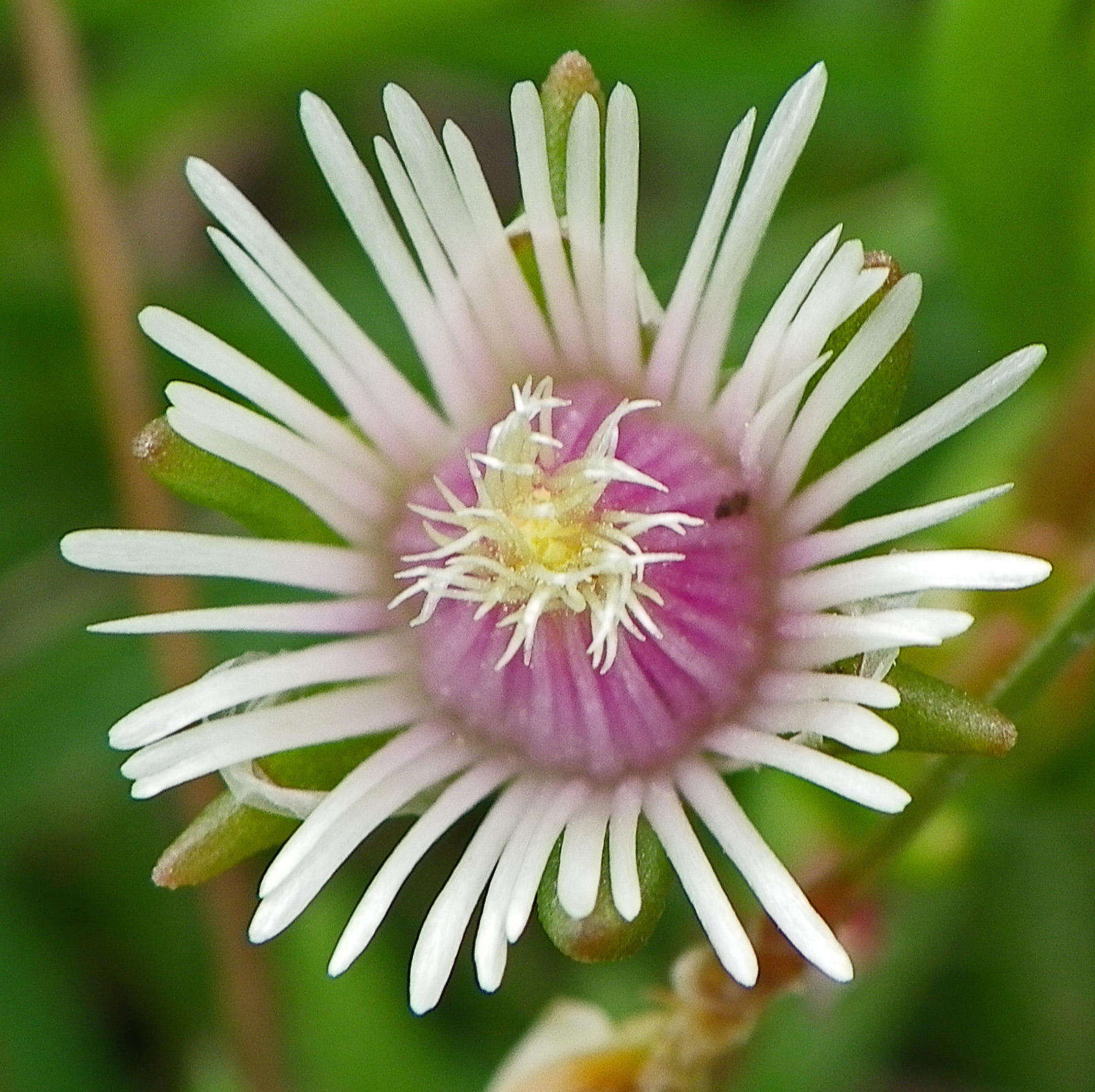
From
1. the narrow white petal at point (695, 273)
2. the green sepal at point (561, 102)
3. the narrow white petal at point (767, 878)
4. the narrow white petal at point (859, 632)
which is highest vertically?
the green sepal at point (561, 102)

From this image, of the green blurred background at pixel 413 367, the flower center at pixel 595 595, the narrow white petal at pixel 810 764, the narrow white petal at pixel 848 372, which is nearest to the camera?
the narrow white petal at pixel 810 764

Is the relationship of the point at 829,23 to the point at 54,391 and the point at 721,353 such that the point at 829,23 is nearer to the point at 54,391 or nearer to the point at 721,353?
the point at 54,391

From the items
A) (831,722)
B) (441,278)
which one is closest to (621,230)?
(441,278)

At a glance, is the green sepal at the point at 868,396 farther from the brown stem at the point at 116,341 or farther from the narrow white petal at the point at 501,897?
the brown stem at the point at 116,341

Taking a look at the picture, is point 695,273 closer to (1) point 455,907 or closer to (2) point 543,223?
(2) point 543,223

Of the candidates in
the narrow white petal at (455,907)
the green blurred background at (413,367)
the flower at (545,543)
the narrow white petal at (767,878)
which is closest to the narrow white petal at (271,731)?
the flower at (545,543)

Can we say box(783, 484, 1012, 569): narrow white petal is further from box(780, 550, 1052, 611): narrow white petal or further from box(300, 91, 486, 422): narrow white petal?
box(300, 91, 486, 422): narrow white petal

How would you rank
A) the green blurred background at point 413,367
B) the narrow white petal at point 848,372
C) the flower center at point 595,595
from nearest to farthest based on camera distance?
the narrow white petal at point 848,372, the flower center at point 595,595, the green blurred background at point 413,367
